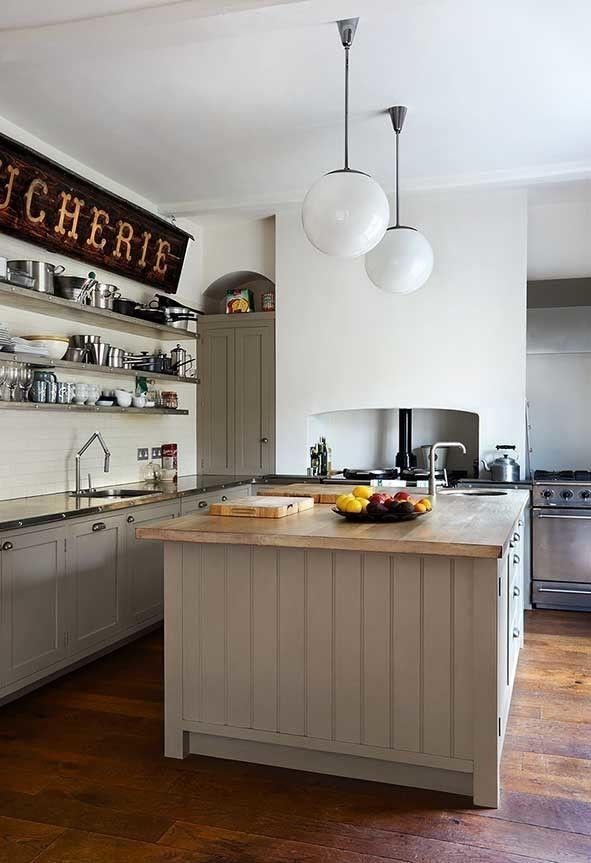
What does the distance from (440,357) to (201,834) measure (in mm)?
3923

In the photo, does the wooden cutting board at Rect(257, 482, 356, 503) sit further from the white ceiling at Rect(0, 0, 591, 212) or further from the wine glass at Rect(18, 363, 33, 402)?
the white ceiling at Rect(0, 0, 591, 212)

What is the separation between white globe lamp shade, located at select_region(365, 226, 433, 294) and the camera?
3645mm

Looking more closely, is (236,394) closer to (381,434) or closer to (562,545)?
(381,434)

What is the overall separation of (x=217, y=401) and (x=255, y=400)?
0.34 meters

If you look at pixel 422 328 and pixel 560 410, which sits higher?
pixel 422 328

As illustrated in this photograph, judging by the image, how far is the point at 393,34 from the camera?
3.20 metres

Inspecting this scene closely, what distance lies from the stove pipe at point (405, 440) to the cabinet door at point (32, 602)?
2924 millimetres

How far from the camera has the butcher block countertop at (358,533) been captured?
240 centimetres

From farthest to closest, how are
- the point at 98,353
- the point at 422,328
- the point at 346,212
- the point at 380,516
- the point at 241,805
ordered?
the point at 422,328 → the point at 98,353 → the point at 380,516 → the point at 346,212 → the point at 241,805

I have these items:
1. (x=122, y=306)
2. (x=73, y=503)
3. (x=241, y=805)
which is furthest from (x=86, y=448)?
(x=241, y=805)

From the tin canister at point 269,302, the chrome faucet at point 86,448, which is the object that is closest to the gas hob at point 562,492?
the tin canister at point 269,302

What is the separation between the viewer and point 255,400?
237 inches

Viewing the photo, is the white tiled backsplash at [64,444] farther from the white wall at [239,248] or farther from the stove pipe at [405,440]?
the stove pipe at [405,440]

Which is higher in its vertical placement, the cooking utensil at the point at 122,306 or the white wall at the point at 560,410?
the cooking utensil at the point at 122,306
